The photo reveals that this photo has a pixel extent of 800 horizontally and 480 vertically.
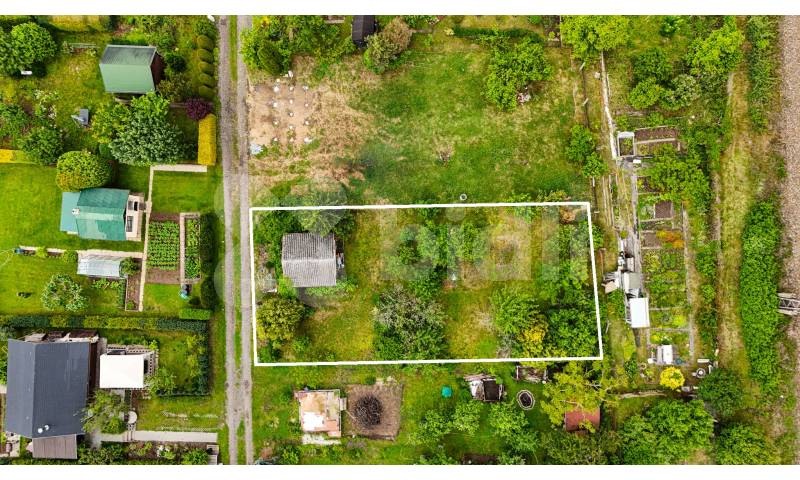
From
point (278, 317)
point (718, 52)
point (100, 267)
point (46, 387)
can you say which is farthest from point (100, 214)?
point (718, 52)

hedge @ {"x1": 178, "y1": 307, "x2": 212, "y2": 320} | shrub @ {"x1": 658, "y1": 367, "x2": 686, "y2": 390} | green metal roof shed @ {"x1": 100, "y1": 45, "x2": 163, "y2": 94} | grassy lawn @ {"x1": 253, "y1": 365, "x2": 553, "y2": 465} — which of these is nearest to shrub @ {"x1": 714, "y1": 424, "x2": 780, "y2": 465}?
shrub @ {"x1": 658, "y1": 367, "x2": 686, "y2": 390}

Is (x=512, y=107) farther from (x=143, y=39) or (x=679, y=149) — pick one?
(x=143, y=39)

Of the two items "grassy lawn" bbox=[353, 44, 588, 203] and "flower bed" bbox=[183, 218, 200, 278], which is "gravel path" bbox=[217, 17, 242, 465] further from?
"grassy lawn" bbox=[353, 44, 588, 203]

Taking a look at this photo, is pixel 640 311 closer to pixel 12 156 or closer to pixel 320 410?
pixel 320 410

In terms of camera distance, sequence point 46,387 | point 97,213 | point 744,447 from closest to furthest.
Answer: point 744,447, point 46,387, point 97,213

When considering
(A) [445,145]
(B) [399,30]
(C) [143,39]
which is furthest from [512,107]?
(C) [143,39]

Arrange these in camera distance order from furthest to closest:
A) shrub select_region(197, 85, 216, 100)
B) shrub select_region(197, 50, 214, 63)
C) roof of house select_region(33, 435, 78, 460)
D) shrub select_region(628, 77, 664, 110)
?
1. shrub select_region(197, 50, 214, 63)
2. shrub select_region(197, 85, 216, 100)
3. roof of house select_region(33, 435, 78, 460)
4. shrub select_region(628, 77, 664, 110)

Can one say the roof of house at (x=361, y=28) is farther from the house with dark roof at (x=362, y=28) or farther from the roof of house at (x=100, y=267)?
the roof of house at (x=100, y=267)
